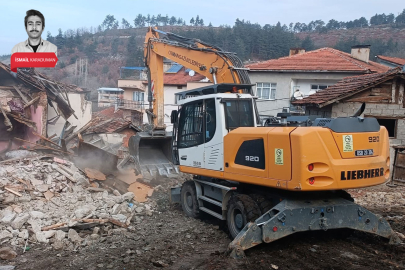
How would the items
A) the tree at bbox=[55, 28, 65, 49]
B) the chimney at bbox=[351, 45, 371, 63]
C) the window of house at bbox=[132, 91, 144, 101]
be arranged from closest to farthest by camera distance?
1. the chimney at bbox=[351, 45, 371, 63]
2. the window of house at bbox=[132, 91, 144, 101]
3. the tree at bbox=[55, 28, 65, 49]

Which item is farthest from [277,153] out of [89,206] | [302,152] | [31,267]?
[89,206]

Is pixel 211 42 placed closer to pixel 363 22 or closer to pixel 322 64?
pixel 322 64

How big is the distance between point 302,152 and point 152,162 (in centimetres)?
757

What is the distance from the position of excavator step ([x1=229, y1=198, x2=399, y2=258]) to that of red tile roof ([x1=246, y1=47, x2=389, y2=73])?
1619 cm

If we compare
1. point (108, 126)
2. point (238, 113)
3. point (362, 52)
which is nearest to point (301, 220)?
point (238, 113)

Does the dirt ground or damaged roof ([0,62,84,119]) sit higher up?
damaged roof ([0,62,84,119])

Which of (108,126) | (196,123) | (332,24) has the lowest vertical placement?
(108,126)

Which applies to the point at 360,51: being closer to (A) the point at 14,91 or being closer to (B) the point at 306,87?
A: (B) the point at 306,87

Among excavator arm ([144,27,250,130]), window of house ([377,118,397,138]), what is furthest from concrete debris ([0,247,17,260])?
window of house ([377,118,397,138])

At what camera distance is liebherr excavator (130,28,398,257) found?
5.92 meters

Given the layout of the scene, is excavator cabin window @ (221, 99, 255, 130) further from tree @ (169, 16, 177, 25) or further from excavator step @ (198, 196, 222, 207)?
tree @ (169, 16, 177, 25)

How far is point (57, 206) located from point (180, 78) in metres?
28.5
